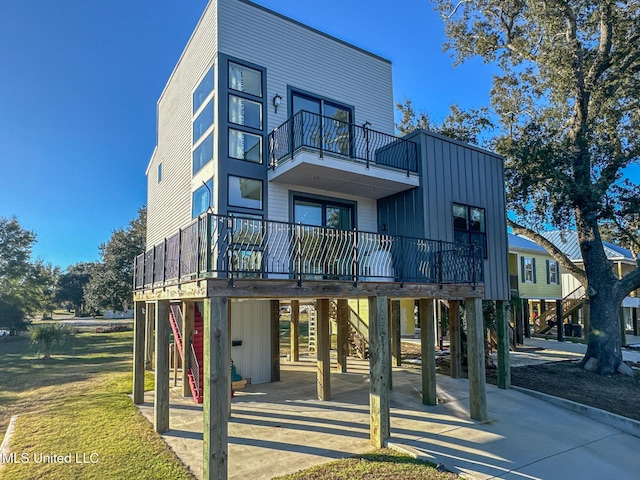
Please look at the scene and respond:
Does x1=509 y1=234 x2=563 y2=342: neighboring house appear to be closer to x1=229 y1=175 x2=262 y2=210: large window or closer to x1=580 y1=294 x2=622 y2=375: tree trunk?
x1=580 y1=294 x2=622 y2=375: tree trunk

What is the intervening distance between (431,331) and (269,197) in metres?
5.11

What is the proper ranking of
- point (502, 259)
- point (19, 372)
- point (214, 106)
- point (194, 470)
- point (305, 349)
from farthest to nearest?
point (305, 349) < point (19, 372) < point (502, 259) < point (214, 106) < point (194, 470)

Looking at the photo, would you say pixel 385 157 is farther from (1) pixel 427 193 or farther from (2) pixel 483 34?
(2) pixel 483 34

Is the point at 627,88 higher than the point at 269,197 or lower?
higher

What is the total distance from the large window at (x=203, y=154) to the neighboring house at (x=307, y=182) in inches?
2.0

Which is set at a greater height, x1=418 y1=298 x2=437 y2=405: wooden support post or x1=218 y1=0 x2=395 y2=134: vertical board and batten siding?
x1=218 y1=0 x2=395 y2=134: vertical board and batten siding

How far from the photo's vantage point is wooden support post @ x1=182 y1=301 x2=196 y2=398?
9484mm

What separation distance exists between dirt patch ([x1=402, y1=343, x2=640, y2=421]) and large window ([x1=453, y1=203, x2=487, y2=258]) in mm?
4250

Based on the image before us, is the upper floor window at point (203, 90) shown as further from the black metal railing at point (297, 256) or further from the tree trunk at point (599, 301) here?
the tree trunk at point (599, 301)

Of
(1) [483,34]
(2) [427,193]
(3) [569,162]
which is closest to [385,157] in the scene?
(2) [427,193]

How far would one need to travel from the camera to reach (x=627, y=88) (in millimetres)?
14820

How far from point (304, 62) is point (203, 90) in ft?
9.70

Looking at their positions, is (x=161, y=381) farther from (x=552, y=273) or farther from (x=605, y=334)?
(x=552, y=273)

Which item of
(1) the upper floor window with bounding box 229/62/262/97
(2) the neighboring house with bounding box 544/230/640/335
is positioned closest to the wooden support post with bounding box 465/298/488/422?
(1) the upper floor window with bounding box 229/62/262/97
